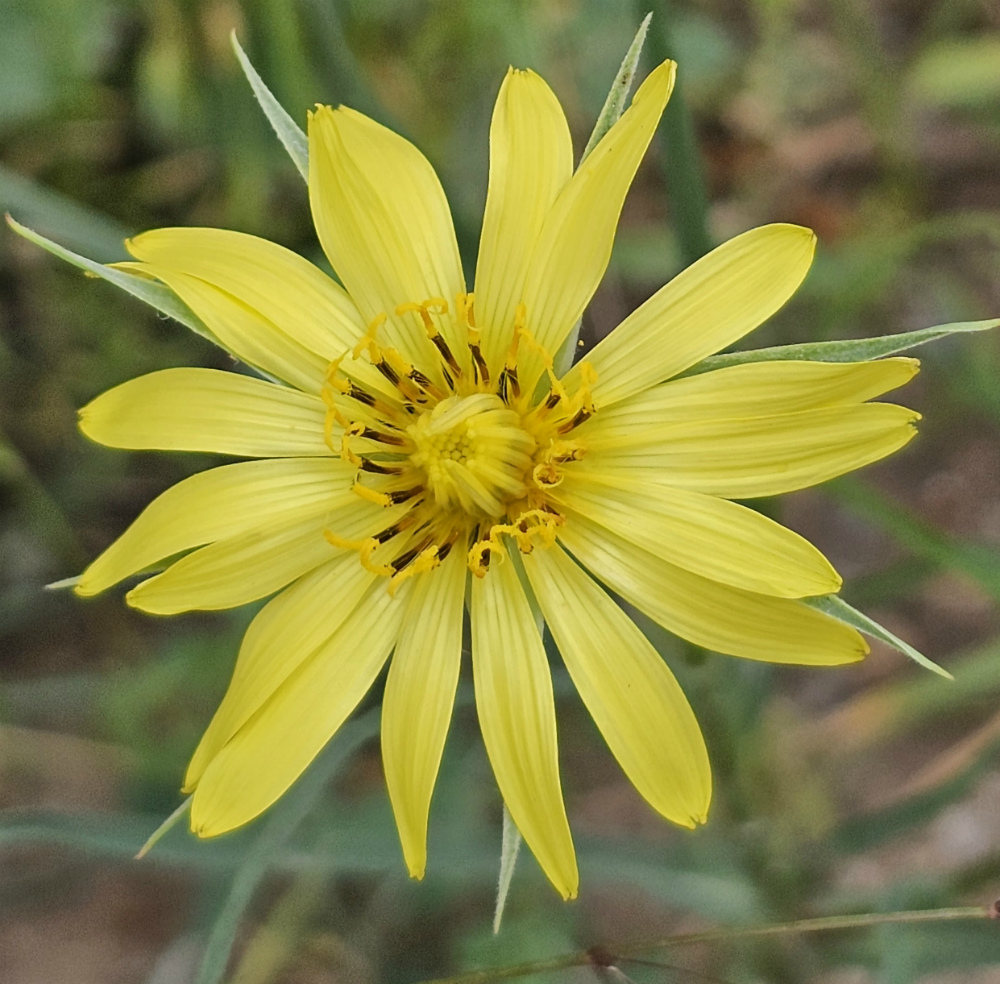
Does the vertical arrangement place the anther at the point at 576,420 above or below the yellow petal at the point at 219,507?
below

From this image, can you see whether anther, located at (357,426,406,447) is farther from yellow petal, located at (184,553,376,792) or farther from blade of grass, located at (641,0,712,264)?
blade of grass, located at (641,0,712,264)

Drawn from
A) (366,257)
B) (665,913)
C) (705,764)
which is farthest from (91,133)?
(665,913)

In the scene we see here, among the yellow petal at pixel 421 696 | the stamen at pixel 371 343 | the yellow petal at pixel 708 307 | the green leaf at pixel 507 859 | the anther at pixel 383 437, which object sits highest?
the stamen at pixel 371 343

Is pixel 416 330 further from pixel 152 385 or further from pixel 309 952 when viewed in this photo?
pixel 309 952

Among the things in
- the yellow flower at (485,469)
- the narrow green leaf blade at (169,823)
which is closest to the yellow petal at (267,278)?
the yellow flower at (485,469)

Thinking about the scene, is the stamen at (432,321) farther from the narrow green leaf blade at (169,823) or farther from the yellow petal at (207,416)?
the narrow green leaf blade at (169,823)

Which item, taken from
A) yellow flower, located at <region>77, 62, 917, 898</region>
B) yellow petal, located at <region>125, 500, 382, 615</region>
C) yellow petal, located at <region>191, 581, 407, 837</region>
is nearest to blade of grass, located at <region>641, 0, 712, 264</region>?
yellow flower, located at <region>77, 62, 917, 898</region>
